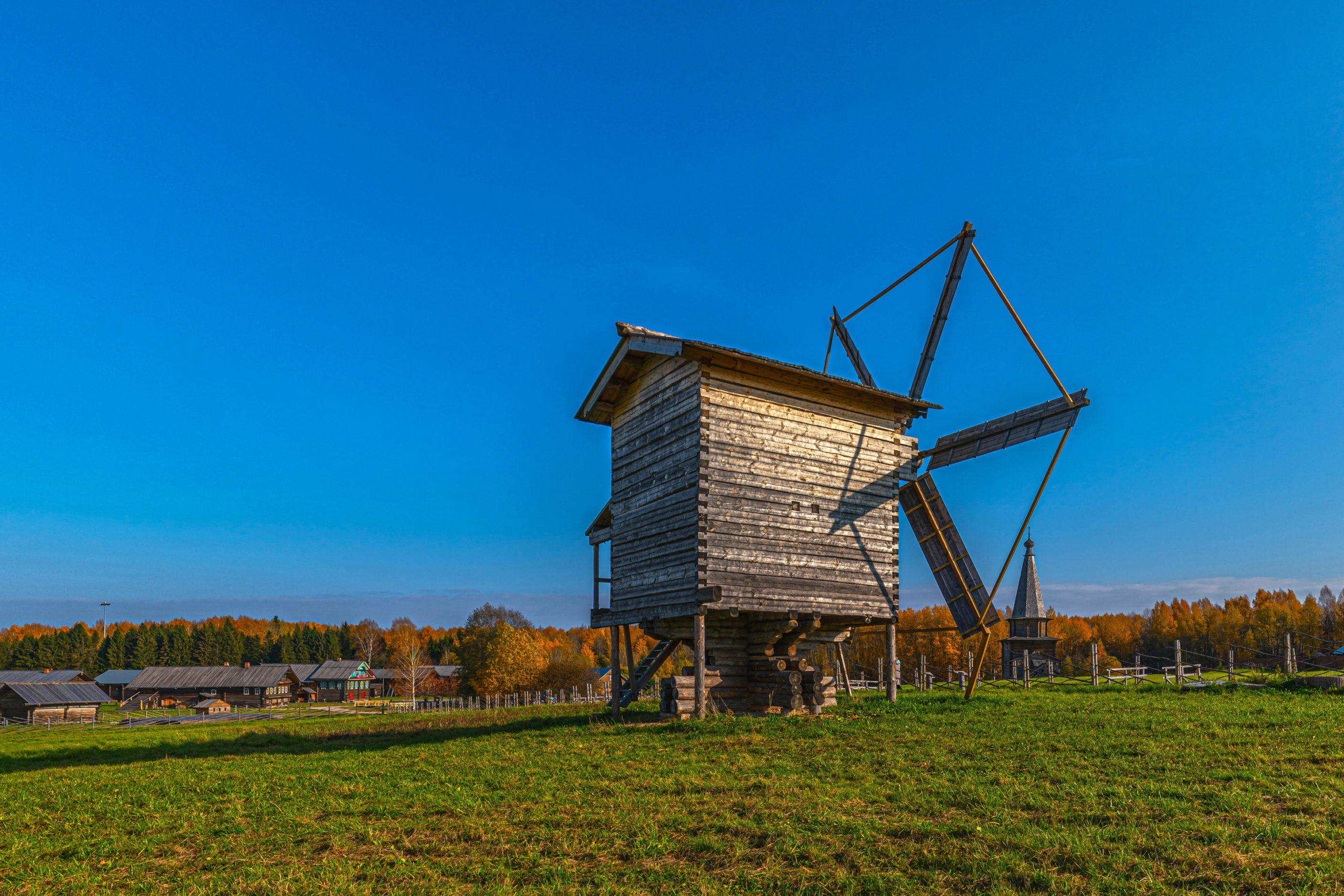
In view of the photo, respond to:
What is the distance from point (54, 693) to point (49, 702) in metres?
1.60

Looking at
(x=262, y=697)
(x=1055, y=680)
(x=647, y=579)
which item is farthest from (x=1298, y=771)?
(x=262, y=697)

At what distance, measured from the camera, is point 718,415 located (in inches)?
763

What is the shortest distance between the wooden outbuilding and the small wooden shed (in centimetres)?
963

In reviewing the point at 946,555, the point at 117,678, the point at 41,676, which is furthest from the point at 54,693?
the point at 946,555

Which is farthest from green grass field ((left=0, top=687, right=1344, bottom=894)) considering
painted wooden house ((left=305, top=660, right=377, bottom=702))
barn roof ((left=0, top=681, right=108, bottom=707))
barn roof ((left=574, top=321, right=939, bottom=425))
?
painted wooden house ((left=305, top=660, right=377, bottom=702))

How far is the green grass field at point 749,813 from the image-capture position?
716 centimetres

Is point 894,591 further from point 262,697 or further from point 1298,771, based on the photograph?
point 262,697

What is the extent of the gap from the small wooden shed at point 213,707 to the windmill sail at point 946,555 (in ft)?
266

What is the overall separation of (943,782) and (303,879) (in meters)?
7.85

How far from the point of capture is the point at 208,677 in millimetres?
92438

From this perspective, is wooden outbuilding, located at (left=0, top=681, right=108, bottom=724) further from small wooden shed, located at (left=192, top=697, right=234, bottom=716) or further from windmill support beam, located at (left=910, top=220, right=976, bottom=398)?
windmill support beam, located at (left=910, top=220, right=976, bottom=398)

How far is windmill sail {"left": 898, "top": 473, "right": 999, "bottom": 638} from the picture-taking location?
914 inches

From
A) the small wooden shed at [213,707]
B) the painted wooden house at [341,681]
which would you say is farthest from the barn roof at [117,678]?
the painted wooden house at [341,681]

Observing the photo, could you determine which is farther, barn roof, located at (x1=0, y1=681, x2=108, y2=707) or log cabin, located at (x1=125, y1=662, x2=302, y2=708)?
log cabin, located at (x1=125, y1=662, x2=302, y2=708)
